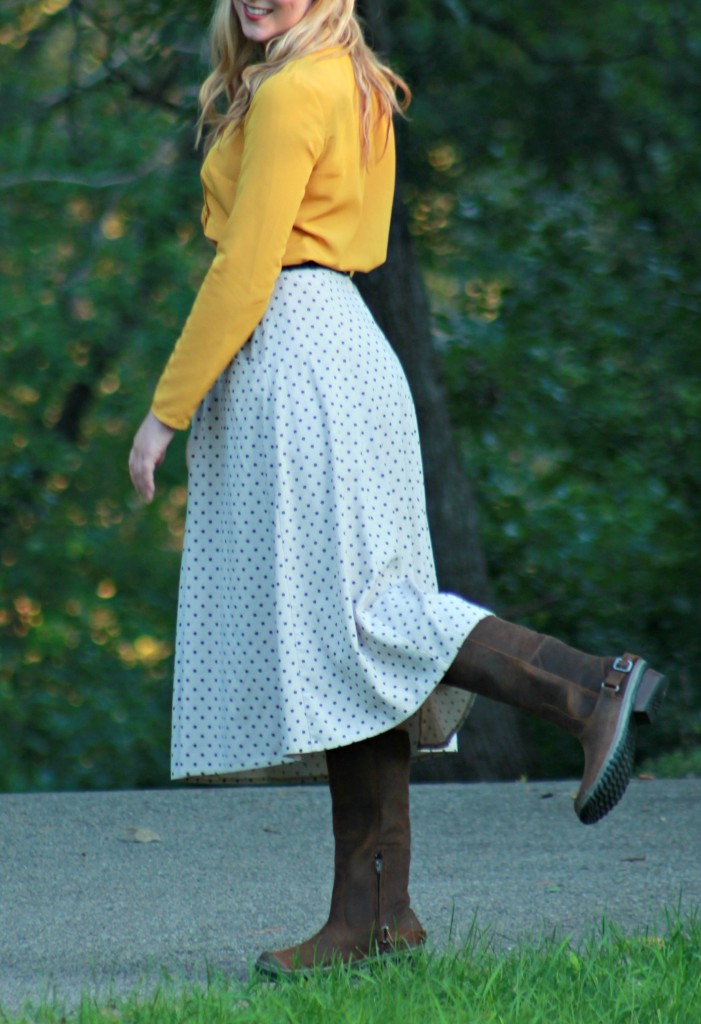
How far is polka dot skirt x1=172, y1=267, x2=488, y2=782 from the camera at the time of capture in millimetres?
2840

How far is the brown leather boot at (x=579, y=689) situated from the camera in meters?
2.71

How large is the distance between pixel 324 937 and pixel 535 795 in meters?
2.39

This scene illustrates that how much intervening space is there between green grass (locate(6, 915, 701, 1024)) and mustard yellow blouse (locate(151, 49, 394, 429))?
1.02 meters

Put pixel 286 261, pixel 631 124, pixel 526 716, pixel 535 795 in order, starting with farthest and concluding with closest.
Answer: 1. pixel 631 124
2. pixel 526 716
3. pixel 535 795
4. pixel 286 261

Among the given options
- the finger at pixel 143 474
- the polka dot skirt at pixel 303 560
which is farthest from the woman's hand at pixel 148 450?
the polka dot skirt at pixel 303 560

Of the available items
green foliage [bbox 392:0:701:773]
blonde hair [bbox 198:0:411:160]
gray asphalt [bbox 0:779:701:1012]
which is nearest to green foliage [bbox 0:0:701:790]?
green foliage [bbox 392:0:701:773]

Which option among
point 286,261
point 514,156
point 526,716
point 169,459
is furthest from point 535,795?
point 169,459

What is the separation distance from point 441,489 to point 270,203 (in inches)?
172

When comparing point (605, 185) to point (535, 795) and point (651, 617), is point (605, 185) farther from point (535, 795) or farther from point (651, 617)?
point (535, 795)

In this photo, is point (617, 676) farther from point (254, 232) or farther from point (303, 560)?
point (254, 232)

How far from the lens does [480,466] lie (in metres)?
8.29

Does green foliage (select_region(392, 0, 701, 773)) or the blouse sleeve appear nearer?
the blouse sleeve

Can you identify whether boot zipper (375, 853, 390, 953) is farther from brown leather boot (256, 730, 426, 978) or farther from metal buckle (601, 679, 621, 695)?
metal buckle (601, 679, 621, 695)

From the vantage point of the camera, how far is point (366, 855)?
9.90 feet
